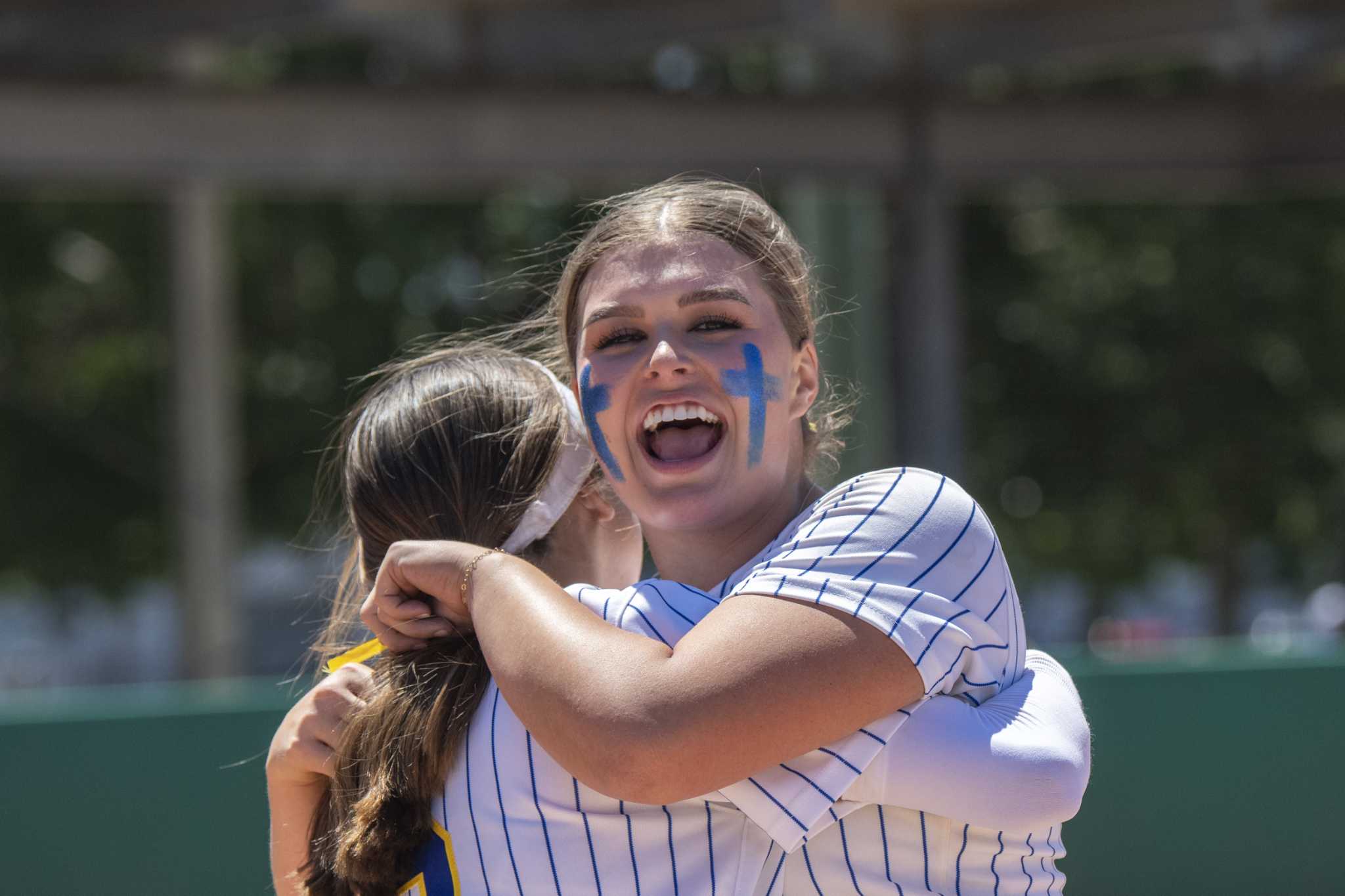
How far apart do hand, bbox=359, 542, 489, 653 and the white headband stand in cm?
13

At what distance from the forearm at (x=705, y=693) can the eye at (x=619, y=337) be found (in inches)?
17.8

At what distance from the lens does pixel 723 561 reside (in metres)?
2.01

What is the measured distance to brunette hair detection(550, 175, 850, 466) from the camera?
2008mm

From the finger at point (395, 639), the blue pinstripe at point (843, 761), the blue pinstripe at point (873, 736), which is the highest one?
the finger at point (395, 639)

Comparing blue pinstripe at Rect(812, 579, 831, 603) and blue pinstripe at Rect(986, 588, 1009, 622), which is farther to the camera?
blue pinstripe at Rect(986, 588, 1009, 622)

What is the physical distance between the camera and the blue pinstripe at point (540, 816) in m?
1.74

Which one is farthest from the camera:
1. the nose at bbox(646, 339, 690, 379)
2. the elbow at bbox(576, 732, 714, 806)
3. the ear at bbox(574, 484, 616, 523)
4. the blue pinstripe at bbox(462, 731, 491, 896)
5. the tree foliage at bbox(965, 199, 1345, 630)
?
the tree foliage at bbox(965, 199, 1345, 630)

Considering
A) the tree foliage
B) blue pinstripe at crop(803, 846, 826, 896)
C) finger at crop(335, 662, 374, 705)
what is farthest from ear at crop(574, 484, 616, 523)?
the tree foliage

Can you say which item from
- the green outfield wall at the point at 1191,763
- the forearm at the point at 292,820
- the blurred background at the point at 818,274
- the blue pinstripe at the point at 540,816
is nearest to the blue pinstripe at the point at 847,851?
the blue pinstripe at the point at 540,816

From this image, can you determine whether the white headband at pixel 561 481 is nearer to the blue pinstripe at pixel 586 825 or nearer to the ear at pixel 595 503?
the ear at pixel 595 503

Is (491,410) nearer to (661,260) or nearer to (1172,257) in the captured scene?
(661,260)

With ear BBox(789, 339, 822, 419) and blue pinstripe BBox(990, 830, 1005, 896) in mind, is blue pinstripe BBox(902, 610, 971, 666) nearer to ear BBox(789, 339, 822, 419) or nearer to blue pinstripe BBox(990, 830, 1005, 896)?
blue pinstripe BBox(990, 830, 1005, 896)

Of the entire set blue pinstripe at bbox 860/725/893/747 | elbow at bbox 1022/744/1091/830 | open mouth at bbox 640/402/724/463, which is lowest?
elbow at bbox 1022/744/1091/830

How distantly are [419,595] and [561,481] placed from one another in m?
0.28
